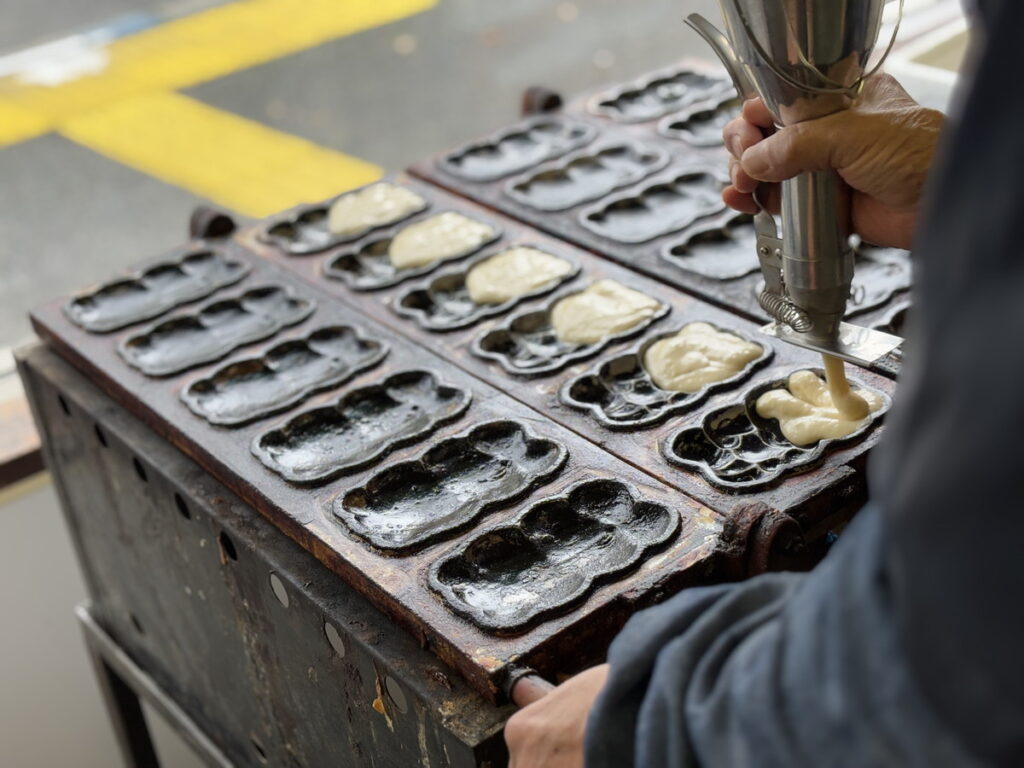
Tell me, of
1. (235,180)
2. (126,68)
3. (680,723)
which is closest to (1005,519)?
(680,723)

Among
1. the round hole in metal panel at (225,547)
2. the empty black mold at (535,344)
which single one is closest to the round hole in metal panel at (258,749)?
the round hole in metal panel at (225,547)

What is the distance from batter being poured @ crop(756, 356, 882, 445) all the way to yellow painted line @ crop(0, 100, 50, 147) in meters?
4.34

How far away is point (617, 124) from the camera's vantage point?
9.47 feet

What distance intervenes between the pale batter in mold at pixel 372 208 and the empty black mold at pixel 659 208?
0.40 meters

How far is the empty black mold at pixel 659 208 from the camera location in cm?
244

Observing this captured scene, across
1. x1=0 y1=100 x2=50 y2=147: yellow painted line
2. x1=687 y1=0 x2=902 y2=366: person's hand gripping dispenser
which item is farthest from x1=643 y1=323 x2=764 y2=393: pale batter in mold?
x1=0 y1=100 x2=50 y2=147: yellow painted line

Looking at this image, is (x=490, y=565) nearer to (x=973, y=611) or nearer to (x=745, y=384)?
(x=745, y=384)

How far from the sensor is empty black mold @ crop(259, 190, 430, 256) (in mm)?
2559

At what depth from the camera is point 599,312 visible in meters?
2.14

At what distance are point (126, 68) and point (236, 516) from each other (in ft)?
15.3

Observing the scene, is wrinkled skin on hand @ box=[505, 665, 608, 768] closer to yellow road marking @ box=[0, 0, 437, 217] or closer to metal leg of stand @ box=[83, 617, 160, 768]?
metal leg of stand @ box=[83, 617, 160, 768]

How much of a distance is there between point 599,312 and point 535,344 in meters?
0.13

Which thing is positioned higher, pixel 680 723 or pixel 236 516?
pixel 680 723

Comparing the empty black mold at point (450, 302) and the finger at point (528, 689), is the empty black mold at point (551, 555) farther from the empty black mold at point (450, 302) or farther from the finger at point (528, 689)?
the empty black mold at point (450, 302)
